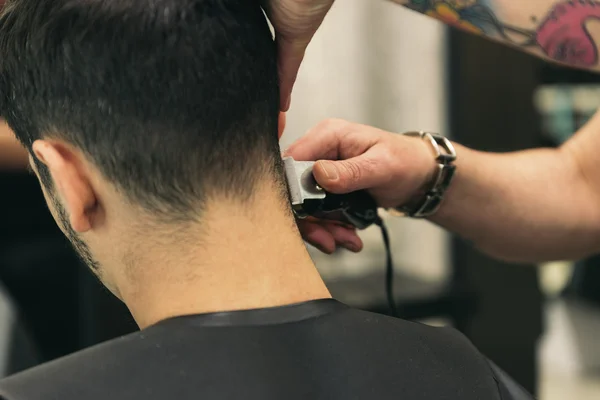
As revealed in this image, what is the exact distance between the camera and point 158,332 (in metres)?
0.87

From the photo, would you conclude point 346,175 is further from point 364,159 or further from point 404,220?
point 404,220

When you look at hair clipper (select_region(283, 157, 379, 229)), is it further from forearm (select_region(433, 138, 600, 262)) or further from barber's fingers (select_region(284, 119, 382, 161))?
forearm (select_region(433, 138, 600, 262))

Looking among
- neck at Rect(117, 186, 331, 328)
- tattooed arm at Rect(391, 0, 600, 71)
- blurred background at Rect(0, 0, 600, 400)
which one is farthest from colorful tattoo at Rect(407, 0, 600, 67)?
blurred background at Rect(0, 0, 600, 400)

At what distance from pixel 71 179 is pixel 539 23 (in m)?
0.77

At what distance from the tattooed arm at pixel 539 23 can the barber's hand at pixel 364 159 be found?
0.27m

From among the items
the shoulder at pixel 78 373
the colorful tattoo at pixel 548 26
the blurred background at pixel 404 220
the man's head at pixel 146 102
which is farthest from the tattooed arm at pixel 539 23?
the blurred background at pixel 404 220

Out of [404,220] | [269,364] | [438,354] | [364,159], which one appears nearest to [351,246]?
[364,159]

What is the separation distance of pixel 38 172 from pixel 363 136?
0.57 meters

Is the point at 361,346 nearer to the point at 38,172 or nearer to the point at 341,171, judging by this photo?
the point at 341,171

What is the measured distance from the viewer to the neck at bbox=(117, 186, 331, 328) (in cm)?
91

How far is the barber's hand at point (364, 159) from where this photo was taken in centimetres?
127

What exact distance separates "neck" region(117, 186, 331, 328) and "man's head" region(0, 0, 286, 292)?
3cm

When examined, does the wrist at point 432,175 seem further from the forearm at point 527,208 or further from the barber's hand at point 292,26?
→ the barber's hand at point 292,26

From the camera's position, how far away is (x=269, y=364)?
0.84 m
